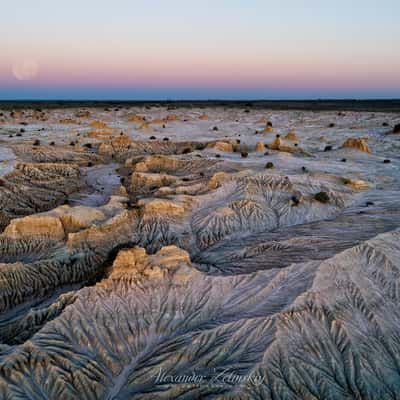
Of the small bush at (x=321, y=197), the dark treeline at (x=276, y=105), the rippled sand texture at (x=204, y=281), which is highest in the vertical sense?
the dark treeline at (x=276, y=105)

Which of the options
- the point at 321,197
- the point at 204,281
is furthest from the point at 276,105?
the point at 204,281

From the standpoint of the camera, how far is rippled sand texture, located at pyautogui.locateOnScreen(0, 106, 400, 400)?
1035cm

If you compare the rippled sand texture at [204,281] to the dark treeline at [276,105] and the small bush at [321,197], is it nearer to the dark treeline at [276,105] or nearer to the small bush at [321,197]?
the small bush at [321,197]

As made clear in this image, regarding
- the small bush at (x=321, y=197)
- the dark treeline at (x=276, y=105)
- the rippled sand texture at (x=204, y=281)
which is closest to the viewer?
the rippled sand texture at (x=204, y=281)

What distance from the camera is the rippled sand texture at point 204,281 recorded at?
34.0ft

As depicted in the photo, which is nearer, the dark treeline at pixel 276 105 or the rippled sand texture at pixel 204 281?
the rippled sand texture at pixel 204 281

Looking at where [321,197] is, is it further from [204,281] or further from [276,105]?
[276,105]

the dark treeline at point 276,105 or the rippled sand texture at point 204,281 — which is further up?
the dark treeline at point 276,105

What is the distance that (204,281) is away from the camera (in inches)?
566

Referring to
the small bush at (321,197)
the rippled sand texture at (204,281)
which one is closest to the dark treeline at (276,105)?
the rippled sand texture at (204,281)

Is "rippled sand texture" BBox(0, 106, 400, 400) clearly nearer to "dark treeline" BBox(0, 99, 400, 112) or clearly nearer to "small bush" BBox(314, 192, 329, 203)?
"small bush" BBox(314, 192, 329, 203)

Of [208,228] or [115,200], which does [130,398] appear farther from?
[115,200]

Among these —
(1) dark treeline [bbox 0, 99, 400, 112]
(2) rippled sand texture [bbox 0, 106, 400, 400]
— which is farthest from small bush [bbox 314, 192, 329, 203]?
(1) dark treeline [bbox 0, 99, 400, 112]

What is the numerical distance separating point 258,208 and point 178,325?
11.5 meters
